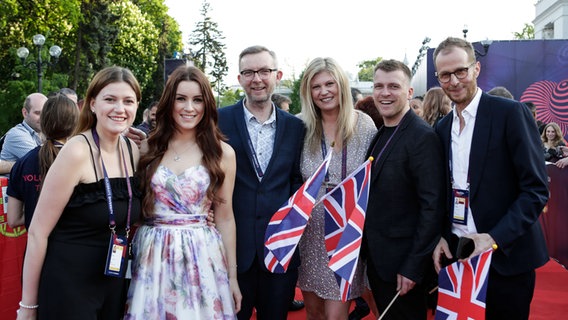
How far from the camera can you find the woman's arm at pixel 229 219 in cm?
291

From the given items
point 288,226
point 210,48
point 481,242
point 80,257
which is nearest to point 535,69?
point 481,242

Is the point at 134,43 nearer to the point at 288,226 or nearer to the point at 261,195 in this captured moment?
the point at 261,195

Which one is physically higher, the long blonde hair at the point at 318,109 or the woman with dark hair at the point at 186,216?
the long blonde hair at the point at 318,109

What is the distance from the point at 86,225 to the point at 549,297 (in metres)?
4.96

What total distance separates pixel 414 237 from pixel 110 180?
1770mm

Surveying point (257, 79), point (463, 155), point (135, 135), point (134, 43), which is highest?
point (134, 43)

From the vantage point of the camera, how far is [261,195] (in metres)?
3.12

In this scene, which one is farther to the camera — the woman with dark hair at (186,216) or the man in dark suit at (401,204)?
the man in dark suit at (401,204)

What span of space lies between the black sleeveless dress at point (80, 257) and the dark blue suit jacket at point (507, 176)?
1957mm

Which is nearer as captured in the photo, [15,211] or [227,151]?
[227,151]

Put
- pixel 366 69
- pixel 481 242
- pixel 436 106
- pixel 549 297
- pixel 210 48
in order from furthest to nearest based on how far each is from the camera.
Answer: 1. pixel 366 69
2. pixel 210 48
3. pixel 436 106
4. pixel 549 297
5. pixel 481 242

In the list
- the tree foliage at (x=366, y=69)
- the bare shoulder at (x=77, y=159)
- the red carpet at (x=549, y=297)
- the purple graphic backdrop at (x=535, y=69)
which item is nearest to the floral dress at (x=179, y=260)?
the bare shoulder at (x=77, y=159)

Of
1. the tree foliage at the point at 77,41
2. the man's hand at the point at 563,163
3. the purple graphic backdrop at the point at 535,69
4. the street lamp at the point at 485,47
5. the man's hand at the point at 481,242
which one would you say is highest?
the tree foliage at the point at 77,41

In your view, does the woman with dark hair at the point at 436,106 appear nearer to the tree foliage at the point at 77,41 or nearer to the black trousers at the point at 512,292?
the black trousers at the point at 512,292
